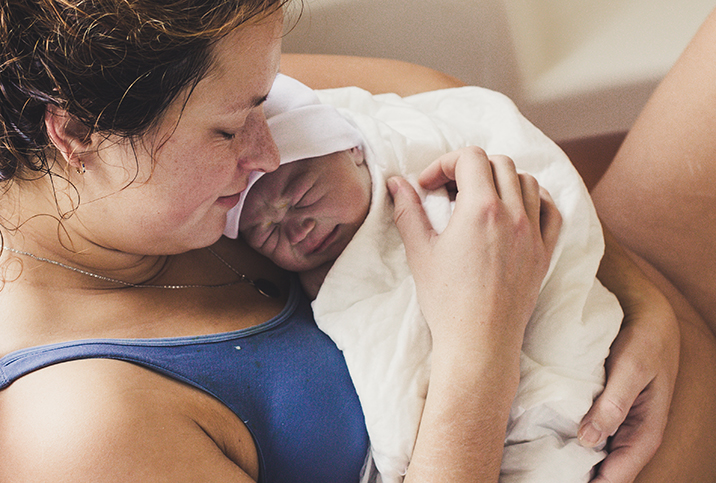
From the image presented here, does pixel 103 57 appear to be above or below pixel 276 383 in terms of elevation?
above

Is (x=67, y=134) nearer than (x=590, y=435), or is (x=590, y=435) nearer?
(x=67, y=134)

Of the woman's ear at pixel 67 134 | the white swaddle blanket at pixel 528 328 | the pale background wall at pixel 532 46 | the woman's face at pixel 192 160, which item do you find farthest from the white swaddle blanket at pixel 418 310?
the pale background wall at pixel 532 46

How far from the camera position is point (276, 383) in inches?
32.9

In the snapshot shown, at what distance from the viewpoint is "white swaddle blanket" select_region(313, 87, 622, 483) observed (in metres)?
0.84

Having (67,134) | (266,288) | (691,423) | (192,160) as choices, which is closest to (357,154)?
(266,288)

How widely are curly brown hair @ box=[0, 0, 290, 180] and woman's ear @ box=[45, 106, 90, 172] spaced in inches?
0.5

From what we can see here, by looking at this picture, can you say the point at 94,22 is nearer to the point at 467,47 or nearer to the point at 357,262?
the point at 357,262

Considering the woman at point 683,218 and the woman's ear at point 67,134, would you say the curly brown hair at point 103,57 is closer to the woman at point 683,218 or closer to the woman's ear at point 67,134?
the woman's ear at point 67,134

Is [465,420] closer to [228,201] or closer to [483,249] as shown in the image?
[483,249]

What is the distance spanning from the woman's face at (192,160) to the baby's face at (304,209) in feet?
0.41

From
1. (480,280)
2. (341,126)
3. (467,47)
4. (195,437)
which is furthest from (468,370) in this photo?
(467,47)

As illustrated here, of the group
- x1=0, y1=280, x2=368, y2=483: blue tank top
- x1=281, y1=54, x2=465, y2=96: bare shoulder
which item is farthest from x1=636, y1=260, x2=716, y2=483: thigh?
x1=281, y1=54, x2=465, y2=96: bare shoulder

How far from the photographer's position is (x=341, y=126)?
1007 mm

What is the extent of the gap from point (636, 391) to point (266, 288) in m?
0.59
